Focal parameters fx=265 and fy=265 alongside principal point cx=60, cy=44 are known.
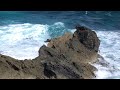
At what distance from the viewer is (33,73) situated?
5176 mm

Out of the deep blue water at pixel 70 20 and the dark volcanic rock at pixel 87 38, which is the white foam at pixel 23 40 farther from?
the deep blue water at pixel 70 20

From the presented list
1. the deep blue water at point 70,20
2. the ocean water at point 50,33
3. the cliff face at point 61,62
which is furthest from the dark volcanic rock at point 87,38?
the deep blue water at point 70,20

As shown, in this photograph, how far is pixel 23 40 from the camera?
1037 centimetres

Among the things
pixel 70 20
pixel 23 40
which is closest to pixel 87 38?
pixel 23 40

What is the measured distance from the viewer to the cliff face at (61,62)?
4.93 meters

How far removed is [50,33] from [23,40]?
162 cm

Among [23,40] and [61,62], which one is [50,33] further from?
[61,62]

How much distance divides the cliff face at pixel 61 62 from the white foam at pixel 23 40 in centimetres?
130

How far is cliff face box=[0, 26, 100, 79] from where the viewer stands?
4.93 m

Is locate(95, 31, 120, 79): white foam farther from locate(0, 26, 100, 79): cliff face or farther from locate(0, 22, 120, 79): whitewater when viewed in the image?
locate(0, 26, 100, 79): cliff face
